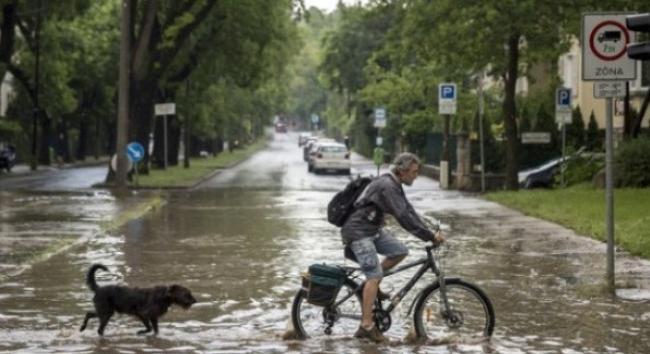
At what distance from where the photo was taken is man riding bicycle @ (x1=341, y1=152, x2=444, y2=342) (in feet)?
30.4

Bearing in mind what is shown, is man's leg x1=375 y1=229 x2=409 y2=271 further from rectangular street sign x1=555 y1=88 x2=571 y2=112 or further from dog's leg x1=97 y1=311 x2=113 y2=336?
rectangular street sign x1=555 y1=88 x2=571 y2=112

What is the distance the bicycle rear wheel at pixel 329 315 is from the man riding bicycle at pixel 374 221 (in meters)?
0.17

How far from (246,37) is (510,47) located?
15569mm

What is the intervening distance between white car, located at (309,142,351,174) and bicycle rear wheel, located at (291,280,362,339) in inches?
1698

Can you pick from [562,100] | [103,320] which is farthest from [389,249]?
[562,100]

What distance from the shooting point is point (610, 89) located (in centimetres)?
1229

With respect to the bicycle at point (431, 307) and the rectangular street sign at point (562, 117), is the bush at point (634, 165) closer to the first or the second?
the rectangular street sign at point (562, 117)

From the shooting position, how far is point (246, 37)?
44.8 meters

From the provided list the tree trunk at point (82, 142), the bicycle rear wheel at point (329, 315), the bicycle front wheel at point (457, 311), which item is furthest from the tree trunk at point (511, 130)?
→ the tree trunk at point (82, 142)

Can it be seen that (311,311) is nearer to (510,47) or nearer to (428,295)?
(428,295)

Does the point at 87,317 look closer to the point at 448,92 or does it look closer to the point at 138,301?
the point at 138,301

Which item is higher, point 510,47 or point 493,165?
point 510,47

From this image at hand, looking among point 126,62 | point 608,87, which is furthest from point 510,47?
point 608,87

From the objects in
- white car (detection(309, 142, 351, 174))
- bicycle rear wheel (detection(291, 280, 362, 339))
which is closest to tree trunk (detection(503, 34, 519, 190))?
white car (detection(309, 142, 351, 174))
